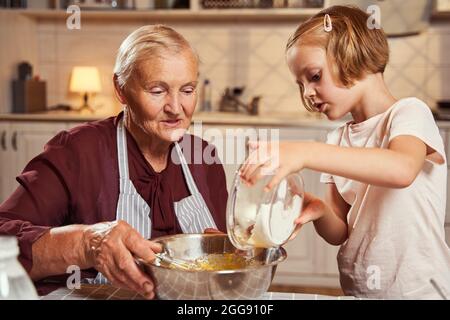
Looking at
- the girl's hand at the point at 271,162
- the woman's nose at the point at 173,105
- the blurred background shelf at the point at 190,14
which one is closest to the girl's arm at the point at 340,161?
the girl's hand at the point at 271,162

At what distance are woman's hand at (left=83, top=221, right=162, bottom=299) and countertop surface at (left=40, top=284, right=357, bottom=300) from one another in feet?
0.19

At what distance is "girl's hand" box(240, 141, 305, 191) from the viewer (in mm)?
798

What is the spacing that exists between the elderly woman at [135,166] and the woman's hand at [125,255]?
0.28 m

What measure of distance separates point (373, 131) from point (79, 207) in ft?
2.15

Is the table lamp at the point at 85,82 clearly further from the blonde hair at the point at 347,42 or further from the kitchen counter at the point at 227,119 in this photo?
the blonde hair at the point at 347,42

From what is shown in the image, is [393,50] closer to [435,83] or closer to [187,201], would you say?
[435,83]

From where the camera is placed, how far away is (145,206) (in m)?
1.32

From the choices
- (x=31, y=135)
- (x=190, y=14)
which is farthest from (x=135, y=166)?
(x=190, y=14)

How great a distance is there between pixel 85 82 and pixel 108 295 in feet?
8.93

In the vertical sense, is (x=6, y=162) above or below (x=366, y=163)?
below

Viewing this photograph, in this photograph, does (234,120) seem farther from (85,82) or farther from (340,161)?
(340,161)

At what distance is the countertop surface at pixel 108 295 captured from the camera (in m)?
0.97

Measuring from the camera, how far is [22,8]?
345 cm

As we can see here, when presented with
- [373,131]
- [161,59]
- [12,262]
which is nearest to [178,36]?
[161,59]
